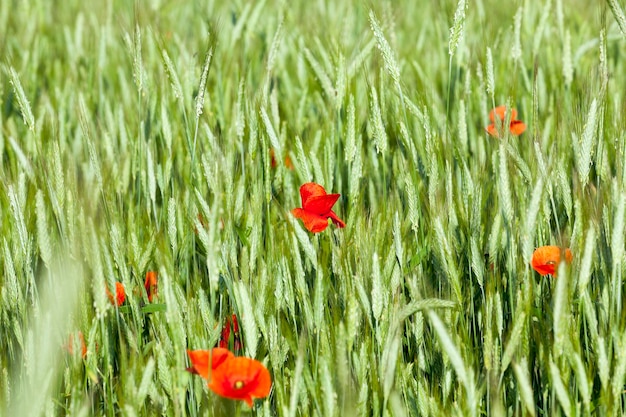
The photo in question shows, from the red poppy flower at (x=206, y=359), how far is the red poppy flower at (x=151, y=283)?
0.30 meters

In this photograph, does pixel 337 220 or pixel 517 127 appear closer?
pixel 337 220

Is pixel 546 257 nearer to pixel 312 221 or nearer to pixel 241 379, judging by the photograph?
pixel 312 221

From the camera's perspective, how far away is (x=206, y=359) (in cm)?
85

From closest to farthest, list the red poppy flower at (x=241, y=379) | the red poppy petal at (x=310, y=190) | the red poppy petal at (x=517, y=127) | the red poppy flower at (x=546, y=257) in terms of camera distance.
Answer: the red poppy flower at (x=241, y=379) < the red poppy flower at (x=546, y=257) < the red poppy petal at (x=310, y=190) < the red poppy petal at (x=517, y=127)

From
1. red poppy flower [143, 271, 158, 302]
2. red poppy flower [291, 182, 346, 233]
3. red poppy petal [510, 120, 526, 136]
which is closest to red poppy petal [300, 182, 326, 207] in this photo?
red poppy flower [291, 182, 346, 233]

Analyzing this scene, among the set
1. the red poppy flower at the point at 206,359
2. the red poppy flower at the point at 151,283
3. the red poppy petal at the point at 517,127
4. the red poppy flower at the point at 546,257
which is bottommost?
the red poppy flower at the point at 206,359

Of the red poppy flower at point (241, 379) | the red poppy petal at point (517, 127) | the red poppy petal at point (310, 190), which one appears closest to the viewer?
the red poppy flower at point (241, 379)

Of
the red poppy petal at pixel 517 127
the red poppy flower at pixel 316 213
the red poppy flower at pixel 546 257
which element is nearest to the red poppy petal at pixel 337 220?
the red poppy flower at pixel 316 213

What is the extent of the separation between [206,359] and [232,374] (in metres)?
0.03

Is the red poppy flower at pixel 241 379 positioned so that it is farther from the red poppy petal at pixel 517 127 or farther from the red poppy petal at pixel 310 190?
the red poppy petal at pixel 517 127

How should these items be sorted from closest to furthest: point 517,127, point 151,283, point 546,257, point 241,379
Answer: point 241,379
point 546,257
point 151,283
point 517,127

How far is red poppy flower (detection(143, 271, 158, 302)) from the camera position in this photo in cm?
117

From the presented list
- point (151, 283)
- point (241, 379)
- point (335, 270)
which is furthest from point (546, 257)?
point (151, 283)

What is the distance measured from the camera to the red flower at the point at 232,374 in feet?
2.72
